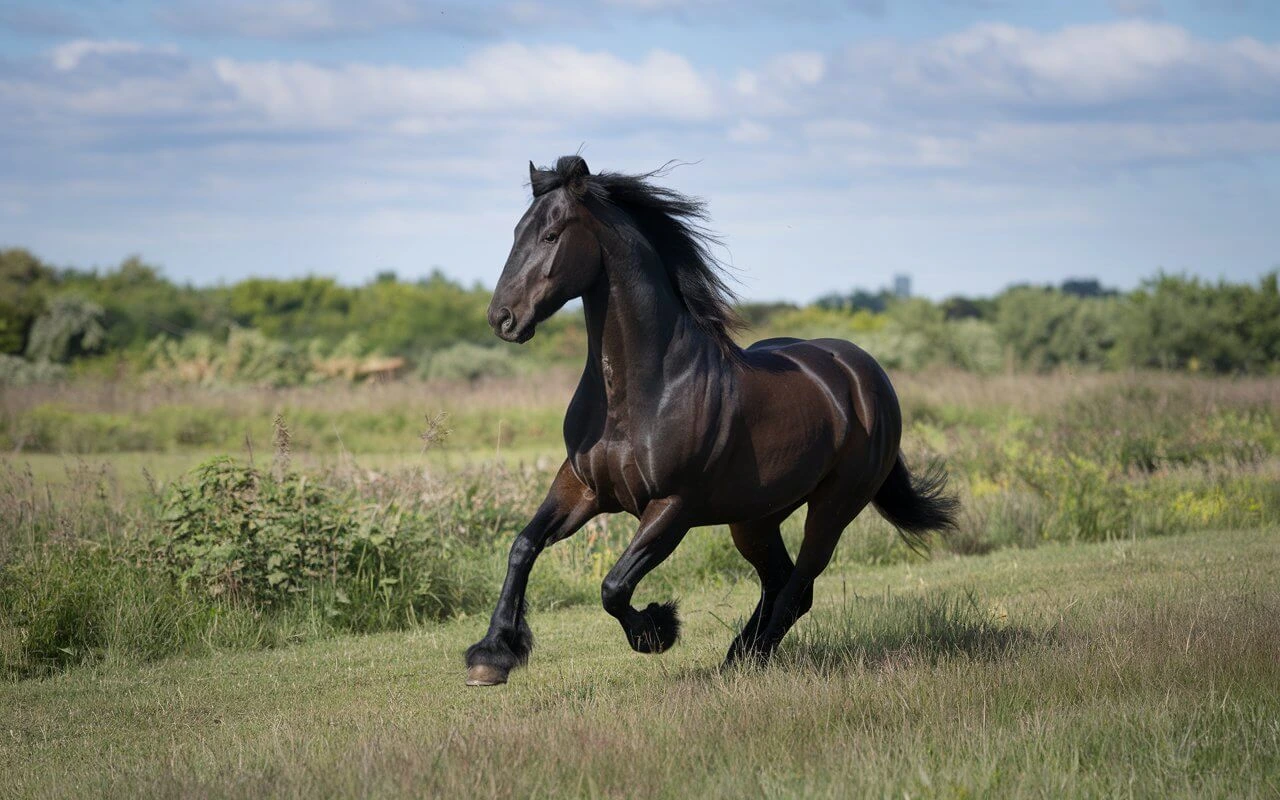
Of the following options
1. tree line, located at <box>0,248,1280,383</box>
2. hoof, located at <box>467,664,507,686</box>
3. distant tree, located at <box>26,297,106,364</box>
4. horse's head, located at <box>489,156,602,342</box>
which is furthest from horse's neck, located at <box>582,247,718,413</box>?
distant tree, located at <box>26,297,106,364</box>

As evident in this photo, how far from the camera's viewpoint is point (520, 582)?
5.85 metres

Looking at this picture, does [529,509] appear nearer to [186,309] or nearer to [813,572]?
[813,572]

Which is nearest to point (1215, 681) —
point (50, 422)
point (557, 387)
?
point (50, 422)

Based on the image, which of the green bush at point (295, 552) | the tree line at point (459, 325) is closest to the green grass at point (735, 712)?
the green bush at point (295, 552)

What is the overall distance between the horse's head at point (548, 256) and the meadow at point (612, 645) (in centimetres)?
175

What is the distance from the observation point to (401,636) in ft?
29.5

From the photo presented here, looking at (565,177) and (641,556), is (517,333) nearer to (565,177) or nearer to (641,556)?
(565,177)

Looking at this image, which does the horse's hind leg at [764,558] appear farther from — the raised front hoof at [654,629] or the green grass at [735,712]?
the raised front hoof at [654,629]

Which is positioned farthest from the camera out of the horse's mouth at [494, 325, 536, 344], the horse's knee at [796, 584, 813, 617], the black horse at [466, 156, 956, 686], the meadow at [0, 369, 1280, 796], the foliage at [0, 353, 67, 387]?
the foliage at [0, 353, 67, 387]

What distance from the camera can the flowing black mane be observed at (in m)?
6.22

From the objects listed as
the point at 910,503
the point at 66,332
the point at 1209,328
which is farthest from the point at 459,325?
the point at 910,503

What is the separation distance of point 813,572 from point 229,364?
96.0 ft

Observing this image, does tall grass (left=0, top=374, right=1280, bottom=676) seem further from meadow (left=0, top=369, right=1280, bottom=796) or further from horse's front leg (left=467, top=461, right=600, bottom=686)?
horse's front leg (left=467, top=461, right=600, bottom=686)

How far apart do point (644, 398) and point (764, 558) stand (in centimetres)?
185
